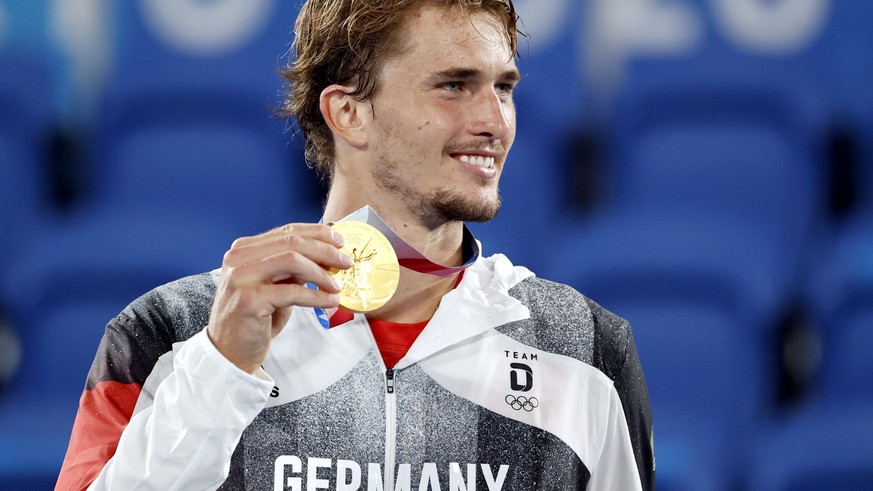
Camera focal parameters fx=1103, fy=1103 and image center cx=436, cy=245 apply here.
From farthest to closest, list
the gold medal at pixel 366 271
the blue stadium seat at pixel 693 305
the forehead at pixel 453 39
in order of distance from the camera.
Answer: the blue stadium seat at pixel 693 305
the forehead at pixel 453 39
the gold medal at pixel 366 271

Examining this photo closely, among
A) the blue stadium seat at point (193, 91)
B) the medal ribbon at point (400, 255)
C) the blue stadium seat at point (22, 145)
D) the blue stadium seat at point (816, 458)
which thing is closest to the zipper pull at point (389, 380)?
the medal ribbon at point (400, 255)

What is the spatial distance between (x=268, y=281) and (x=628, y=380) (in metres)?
0.94

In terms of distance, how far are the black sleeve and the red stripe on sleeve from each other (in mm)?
977

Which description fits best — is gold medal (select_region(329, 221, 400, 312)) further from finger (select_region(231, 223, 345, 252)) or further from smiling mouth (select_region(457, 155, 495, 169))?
smiling mouth (select_region(457, 155, 495, 169))

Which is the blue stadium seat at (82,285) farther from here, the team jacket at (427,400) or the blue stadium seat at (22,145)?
the team jacket at (427,400)

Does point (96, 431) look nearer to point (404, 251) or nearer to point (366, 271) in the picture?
point (366, 271)

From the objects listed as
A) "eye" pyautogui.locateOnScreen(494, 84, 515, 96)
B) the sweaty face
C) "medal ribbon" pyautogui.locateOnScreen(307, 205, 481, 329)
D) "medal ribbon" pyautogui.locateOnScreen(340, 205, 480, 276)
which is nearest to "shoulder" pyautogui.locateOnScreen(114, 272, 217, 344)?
"medal ribbon" pyautogui.locateOnScreen(307, 205, 481, 329)

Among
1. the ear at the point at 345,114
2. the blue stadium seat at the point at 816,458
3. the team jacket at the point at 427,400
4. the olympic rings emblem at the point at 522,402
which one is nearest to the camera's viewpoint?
the team jacket at the point at 427,400

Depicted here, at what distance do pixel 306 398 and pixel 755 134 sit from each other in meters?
2.50

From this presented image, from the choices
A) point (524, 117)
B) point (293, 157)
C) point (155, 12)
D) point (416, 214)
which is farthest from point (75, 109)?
point (416, 214)

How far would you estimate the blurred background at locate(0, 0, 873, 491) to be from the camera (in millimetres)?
3764

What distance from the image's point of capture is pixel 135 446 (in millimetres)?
1915

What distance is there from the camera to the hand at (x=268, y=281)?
5.77 ft

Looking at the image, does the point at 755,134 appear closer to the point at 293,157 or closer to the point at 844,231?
the point at 844,231
